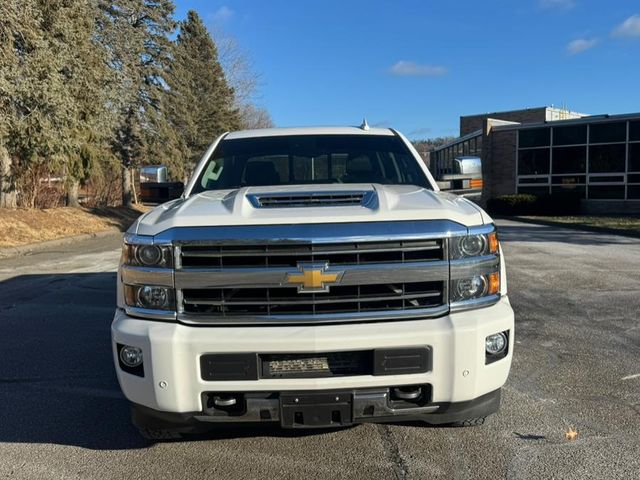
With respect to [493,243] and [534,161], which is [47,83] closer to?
[493,243]

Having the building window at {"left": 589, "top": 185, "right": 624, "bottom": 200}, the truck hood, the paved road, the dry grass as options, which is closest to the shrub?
the building window at {"left": 589, "top": 185, "right": 624, "bottom": 200}

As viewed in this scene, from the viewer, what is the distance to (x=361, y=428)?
344 cm

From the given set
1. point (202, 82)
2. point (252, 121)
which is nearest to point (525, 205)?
point (202, 82)

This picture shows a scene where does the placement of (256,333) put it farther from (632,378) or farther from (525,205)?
(525,205)

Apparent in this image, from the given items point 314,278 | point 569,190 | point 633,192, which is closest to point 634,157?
point 633,192

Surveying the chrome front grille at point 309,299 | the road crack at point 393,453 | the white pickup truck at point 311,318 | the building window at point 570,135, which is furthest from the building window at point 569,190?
the chrome front grille at point 309,299

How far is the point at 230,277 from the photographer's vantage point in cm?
273

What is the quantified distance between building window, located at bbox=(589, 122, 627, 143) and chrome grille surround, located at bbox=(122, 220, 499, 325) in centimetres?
2629

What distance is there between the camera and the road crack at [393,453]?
293cm

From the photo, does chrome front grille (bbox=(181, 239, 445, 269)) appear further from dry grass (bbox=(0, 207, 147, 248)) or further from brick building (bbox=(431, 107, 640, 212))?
brick building (bbox=(431, 107, 640, 212))

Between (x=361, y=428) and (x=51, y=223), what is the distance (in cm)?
1695

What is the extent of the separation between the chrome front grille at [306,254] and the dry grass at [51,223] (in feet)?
44.1

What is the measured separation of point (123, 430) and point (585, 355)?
386 centimetres

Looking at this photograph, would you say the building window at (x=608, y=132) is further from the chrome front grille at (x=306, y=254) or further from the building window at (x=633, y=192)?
the chrome front grille at (x=306, y=254)
